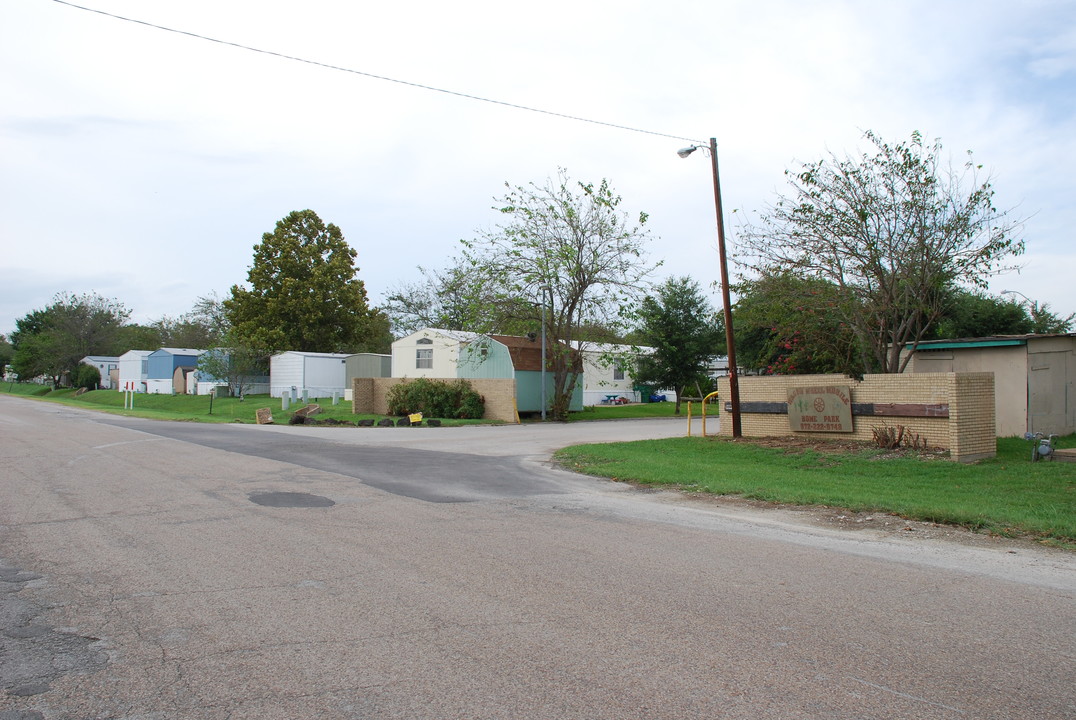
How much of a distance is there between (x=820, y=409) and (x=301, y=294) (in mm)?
48313

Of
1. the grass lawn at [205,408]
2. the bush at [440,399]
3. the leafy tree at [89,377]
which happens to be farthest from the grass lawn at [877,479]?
the leafy tree at [89,377]

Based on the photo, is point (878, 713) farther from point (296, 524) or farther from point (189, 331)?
point (189, 331)

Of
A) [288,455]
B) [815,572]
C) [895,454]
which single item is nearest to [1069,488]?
[895,454]

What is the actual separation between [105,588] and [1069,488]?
1254cm

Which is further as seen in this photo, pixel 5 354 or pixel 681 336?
pixel 5 354

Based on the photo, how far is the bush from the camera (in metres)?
34.3

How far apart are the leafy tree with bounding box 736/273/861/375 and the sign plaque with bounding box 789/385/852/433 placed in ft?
4.86

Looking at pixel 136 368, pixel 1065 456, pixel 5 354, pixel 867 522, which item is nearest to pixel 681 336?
pixel 1065 456

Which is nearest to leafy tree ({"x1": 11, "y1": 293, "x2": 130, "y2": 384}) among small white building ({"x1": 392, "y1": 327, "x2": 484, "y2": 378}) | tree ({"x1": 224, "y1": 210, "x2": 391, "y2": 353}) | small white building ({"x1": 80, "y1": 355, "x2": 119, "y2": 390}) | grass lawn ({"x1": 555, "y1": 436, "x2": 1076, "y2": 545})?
small white building ({"x1": 80, "y1": 355, "x2": 119, "y2": 390})

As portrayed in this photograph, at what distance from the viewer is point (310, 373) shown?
165ft

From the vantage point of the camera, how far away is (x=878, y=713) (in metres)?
3.81

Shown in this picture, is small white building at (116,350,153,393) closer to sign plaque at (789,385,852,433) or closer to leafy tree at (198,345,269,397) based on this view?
leafy tree at (198,345,269,397)

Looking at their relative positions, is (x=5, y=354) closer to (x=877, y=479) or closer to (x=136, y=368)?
(x=136, y=368)

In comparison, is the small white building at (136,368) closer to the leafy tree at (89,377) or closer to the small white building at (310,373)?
the leafy tree at (89,377)
